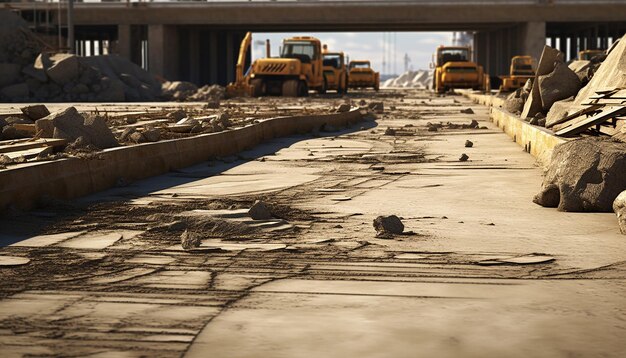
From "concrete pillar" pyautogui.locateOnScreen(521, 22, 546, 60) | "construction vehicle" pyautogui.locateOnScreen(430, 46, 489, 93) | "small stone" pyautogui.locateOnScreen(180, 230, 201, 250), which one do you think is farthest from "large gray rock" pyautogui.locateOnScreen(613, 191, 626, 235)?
"concrete pillar" pyautogui.locateOnScreen(521, 22, 546, 60)

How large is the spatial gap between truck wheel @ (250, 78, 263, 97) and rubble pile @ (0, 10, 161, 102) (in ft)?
15.9

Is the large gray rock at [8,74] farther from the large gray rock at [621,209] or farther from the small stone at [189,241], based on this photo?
the large gray rock at [621,209]

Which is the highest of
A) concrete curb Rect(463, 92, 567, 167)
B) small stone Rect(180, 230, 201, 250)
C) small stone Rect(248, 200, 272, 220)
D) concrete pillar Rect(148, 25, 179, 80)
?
concrete pillar Rect(148, 25, 179, 80)

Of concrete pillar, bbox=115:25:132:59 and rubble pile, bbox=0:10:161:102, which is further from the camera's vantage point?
concrete pillar, bbox=115:25:132:59

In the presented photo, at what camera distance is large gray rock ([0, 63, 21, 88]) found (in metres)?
46.4

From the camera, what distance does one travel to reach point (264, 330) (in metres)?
5.36

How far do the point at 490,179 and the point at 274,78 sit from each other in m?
36.8

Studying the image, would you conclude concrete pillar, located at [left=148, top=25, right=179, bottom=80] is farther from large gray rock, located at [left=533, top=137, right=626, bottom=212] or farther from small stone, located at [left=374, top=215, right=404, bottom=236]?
small stone, located at [left=374, top=215, right=404, bottom=236]

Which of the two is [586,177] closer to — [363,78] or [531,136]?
[531,136]

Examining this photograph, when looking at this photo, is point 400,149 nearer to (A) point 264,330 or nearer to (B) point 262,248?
(B) point 262,248

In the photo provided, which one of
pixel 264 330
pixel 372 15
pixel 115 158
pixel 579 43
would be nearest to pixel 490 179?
pixel 115 158

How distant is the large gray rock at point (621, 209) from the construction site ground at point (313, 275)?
13cm

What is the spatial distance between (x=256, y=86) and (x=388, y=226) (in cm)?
4069

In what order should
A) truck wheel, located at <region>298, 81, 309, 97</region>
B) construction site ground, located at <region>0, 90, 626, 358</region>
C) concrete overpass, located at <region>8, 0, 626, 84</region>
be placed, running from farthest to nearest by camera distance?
concrete overpass, located at <region>8, 0, 626, 84</region> < truck wheel, located at <region>298, 81, 309, 97</region> < construction site ground, located at <region>0, 90, 626, 358</region>
